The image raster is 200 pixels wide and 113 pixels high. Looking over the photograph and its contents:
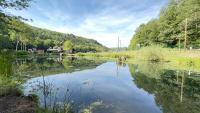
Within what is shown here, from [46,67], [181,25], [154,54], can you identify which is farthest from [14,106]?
[181,25]

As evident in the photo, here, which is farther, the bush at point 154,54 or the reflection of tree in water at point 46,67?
the bush at point 154,54

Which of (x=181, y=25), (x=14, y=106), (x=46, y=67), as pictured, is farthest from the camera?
(x=181, y=25)

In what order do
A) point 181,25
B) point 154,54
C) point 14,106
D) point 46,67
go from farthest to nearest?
point 181,25 → point 154,54 → point 46,67 → point 14,106

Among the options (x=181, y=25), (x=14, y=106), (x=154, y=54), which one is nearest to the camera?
(x=14, y=106)

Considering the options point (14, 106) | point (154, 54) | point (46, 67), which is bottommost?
point (46, 67)

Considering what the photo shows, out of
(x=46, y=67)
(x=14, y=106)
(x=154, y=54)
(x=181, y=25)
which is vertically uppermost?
(x=181, y=25)

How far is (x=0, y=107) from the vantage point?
8.30 meters

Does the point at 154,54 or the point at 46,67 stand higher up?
the point at 154,54

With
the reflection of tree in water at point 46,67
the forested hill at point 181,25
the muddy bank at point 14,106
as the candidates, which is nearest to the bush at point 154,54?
the forested hill at point 181,25

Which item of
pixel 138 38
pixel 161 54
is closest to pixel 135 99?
pixel 161 54

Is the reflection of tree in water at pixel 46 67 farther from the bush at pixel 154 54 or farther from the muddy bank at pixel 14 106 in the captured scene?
the bush at pixel 154 54

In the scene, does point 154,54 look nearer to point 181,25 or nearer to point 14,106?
point 181,25

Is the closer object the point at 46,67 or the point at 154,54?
the point at 46,67

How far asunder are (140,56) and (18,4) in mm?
43247
